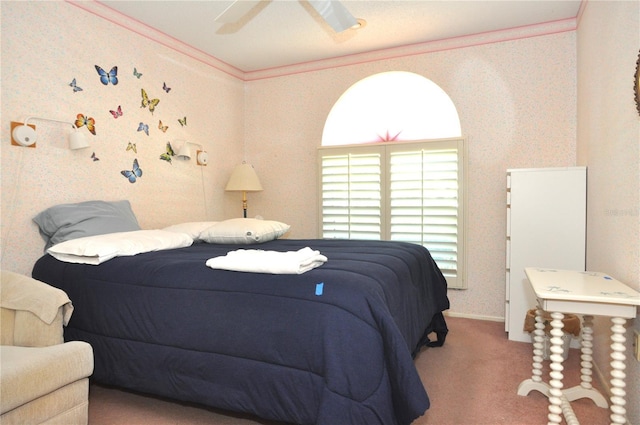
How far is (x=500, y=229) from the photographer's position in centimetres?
356

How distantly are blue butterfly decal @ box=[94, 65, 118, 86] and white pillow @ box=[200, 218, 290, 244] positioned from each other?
138 cm

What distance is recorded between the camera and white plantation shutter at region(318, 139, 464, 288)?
364cm

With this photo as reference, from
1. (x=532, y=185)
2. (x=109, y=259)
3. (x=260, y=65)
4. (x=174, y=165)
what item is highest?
(x=260, y=65)

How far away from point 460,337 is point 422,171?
1493 millimetres

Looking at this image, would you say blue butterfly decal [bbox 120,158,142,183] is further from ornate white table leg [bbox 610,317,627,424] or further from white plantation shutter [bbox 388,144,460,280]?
ornate white table leg [bbox 610,317,627,424]

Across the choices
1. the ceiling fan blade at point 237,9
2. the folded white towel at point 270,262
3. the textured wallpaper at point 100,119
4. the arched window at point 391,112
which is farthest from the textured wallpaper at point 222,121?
the folded white towel at point 270,262

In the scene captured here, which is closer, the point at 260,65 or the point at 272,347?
the point at 272,347

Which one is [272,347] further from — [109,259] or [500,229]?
[500,229]

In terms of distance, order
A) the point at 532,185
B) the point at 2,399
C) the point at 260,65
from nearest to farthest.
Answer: the point at 2,399
the point at 532,185
the point at 260,65

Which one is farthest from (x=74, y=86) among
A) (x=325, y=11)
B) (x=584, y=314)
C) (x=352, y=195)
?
(x=584, y=314)

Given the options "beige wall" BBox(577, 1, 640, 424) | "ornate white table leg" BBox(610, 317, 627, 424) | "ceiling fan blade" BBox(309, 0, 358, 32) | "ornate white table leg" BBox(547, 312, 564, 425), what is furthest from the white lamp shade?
"ornate white table leg" BBox(610, 317, 627, 424)

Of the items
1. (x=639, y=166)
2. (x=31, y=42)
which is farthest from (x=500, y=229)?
(x=31, y=42)

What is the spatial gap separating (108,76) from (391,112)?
8.59 ft

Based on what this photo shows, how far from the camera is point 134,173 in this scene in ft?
10.7
